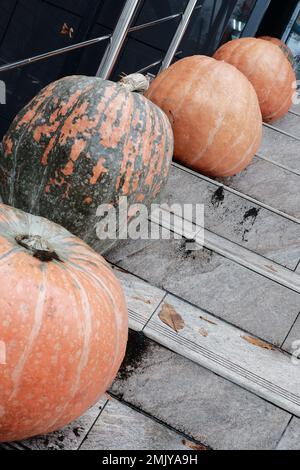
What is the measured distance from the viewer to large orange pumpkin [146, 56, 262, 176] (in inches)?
88.7

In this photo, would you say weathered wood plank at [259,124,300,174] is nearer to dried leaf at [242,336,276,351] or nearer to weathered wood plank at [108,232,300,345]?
weathered wood plank at [108,232,300,345]

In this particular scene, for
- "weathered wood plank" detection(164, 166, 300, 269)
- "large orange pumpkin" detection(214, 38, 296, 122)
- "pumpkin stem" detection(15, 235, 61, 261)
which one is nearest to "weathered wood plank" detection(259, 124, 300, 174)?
"large orange pumpkin" detection(214, 38, 296, 122)

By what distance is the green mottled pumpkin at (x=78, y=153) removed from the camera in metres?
1.67

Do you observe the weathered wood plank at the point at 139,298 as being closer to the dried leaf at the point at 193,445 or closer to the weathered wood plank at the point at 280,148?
the dried leaf at the point at 193,445

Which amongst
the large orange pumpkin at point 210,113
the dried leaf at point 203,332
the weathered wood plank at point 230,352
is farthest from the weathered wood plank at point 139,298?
the large orange pumpkin at point 210,113

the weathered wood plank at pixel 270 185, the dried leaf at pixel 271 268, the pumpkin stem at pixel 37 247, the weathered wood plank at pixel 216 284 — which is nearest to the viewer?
the pumpkin stem at pixel 37 247

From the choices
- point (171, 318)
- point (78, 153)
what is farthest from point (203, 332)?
point (78, 153)

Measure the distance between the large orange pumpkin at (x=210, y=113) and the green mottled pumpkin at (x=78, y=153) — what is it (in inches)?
20.7

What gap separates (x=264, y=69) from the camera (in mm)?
3010

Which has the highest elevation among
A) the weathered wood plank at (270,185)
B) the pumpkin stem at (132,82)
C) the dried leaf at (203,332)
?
the pumpkin stem at (132,82)

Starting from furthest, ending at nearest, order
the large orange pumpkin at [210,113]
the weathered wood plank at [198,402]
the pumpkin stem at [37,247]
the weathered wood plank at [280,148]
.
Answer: the weathered wood plank at [280,148] → the large orange pumpkin at [210,113] → the weathered wood plank at [198,402] → the pumpkin stem at [37,247]

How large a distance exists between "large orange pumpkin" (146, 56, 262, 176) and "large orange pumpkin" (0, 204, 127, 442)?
113 cm
